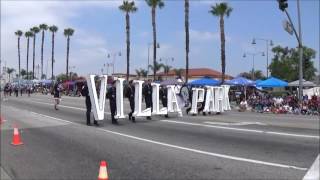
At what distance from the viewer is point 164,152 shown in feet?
43.7

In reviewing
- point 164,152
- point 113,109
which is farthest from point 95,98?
point 164,152

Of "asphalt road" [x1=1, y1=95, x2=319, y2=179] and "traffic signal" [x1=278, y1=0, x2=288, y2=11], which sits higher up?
"traffic signal" [x1=278, y1=0, x2=288, y2=11]

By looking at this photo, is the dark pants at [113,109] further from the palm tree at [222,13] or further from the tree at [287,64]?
the tree at [287,64]

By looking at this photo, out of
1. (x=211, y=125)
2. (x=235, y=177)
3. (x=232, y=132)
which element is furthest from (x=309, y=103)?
(x=235, y=177)

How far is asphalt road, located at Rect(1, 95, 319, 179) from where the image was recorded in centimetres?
1056

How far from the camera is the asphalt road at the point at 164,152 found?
10.6 meters

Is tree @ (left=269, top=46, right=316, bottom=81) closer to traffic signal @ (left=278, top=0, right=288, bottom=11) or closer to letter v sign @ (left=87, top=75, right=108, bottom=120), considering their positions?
traffic signal @ (left=278, top=0, right=288, bottom=11)

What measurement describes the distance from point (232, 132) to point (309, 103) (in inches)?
631

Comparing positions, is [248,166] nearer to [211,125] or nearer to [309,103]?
[211,125]

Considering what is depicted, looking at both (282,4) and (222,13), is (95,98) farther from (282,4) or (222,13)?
(222,13)

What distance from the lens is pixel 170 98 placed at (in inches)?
1014

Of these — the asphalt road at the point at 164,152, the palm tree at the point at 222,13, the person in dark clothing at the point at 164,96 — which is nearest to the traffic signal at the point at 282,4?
the person in dark clothing at the point at 164,96

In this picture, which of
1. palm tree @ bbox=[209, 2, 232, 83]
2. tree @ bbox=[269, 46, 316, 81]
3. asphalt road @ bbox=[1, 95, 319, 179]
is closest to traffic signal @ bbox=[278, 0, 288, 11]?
asphalt road @ bbox=[1, 95, 319, 179]

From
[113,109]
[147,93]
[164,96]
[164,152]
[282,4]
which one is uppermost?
A: [282,4]
